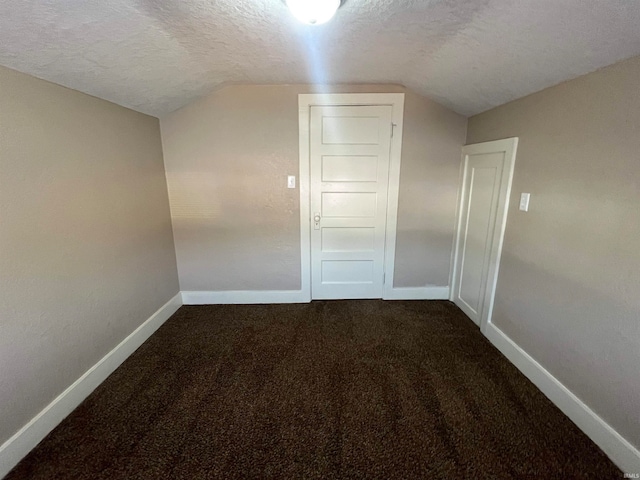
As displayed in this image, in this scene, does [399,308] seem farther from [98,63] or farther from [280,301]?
[98,63]

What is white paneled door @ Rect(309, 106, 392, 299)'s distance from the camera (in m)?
2.68

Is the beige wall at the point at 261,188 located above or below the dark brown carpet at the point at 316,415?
above

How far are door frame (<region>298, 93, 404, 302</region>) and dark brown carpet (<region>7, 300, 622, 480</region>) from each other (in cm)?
71

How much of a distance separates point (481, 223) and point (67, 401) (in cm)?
323

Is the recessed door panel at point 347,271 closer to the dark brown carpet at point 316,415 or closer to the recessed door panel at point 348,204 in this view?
the recessed door panel at point 348,204

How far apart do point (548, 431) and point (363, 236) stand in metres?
1.94

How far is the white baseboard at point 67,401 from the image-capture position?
135cm

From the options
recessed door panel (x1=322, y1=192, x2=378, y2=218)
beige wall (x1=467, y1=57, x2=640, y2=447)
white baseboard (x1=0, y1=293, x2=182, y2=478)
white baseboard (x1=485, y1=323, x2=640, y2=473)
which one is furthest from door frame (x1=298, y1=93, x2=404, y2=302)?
white baseboard (x1=0, y1=293, x2=182, y2=478)

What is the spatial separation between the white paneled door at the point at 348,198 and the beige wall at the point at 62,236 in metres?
1.56

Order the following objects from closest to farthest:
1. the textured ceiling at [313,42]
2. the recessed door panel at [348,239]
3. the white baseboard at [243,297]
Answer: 1. the textured ceiling at [313,42]
2. the recessed door panel at [348,239]
3. the white baseboard at [243,297]

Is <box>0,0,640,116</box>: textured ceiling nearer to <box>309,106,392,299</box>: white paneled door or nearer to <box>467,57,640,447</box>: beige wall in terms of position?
<box>467,57,640,447</box>: beige wall

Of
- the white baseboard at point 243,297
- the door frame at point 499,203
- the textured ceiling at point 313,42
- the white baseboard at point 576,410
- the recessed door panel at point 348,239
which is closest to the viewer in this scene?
the textured ceiling at point 313,42

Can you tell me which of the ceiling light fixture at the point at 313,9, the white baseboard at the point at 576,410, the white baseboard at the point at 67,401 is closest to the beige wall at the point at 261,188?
the white baseboard at the point at 67,401

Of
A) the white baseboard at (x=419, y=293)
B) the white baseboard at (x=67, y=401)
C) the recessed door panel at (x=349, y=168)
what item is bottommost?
Answer: the white baseboard at (x=67, y=401)
